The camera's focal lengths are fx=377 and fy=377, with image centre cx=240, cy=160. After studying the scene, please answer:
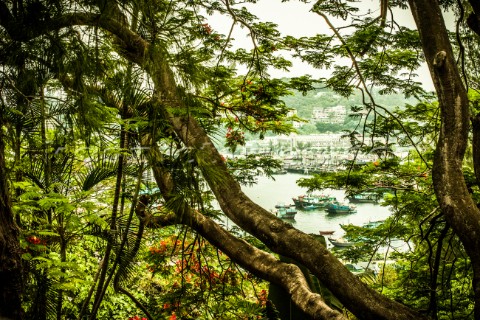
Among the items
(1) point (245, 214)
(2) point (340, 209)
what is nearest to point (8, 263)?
(1) point (245, 214)

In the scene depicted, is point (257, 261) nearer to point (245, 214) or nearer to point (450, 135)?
point (245, 214)

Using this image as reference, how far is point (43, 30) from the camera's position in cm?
154

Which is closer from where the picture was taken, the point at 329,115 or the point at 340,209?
the point at 329,115

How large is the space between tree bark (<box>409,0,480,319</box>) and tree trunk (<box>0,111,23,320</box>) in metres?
1.94

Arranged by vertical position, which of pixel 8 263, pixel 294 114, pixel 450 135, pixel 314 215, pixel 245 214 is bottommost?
pixel 8 263

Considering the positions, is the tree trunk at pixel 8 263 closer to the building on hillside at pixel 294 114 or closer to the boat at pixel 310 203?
the building on hillside at pixel 294 114

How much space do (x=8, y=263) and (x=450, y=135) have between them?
2.09 metres

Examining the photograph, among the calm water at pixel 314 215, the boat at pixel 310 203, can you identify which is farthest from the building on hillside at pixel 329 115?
the boat at pixel 310 203

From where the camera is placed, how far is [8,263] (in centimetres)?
128

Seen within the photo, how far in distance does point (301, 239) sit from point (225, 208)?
547 millimetres

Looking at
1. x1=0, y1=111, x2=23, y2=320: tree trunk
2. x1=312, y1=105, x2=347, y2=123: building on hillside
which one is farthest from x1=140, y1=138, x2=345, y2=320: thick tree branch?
x1=312, y1=105, x2=347, y2=123: building on hillside

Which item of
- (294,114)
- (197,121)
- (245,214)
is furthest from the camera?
(294,114)

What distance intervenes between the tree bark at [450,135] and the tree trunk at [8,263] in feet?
6.37

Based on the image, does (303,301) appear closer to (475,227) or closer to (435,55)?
(475,227)
